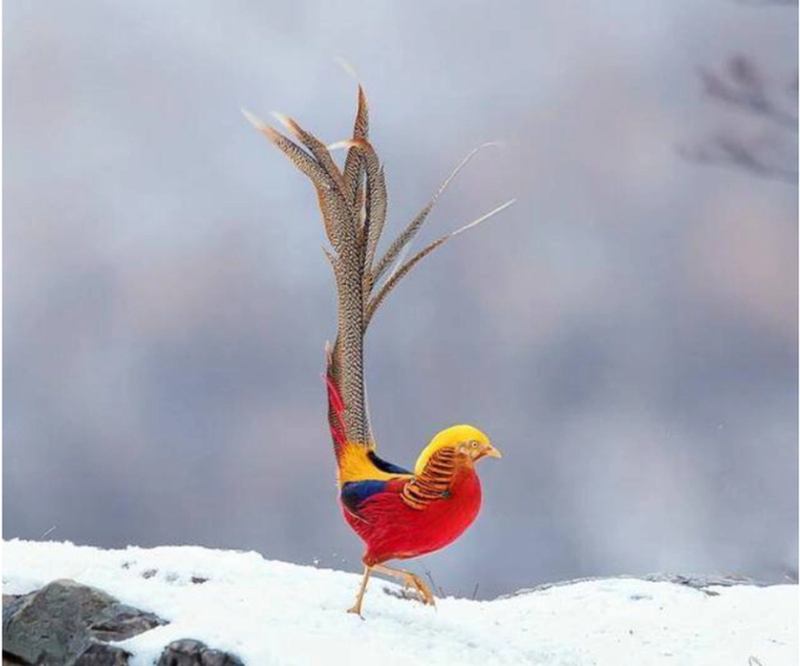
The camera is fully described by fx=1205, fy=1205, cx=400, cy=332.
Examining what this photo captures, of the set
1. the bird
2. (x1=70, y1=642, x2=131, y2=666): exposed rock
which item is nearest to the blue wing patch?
the bird

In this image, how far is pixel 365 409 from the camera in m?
5.54

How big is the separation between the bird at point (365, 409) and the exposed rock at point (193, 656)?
2.54 ft

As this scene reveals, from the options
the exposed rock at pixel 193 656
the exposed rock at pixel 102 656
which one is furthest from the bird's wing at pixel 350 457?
the exposed rock at pixel 102 656

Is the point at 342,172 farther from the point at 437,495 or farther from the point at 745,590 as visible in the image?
the point at 745,590

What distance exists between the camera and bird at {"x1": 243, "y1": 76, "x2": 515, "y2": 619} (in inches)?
209

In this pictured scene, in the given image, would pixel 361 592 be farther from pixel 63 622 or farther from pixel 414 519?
pixel 63 622

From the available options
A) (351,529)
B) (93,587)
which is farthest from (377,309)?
(93,587)

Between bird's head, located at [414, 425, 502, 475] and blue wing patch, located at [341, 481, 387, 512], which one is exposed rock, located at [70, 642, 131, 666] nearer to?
blue wing patch, located at [341, 481, 387, 512]

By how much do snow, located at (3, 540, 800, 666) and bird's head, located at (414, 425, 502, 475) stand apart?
0.84 metres

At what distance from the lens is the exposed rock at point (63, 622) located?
5312 millimetres

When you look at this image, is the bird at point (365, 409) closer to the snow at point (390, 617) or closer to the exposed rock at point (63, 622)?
the snow at point (390, 617)

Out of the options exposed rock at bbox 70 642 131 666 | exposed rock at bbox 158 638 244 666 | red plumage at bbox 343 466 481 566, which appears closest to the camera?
exposed rock at bbox 158 638 244 666

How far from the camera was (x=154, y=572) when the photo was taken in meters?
6.06

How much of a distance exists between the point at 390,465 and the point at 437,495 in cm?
34
